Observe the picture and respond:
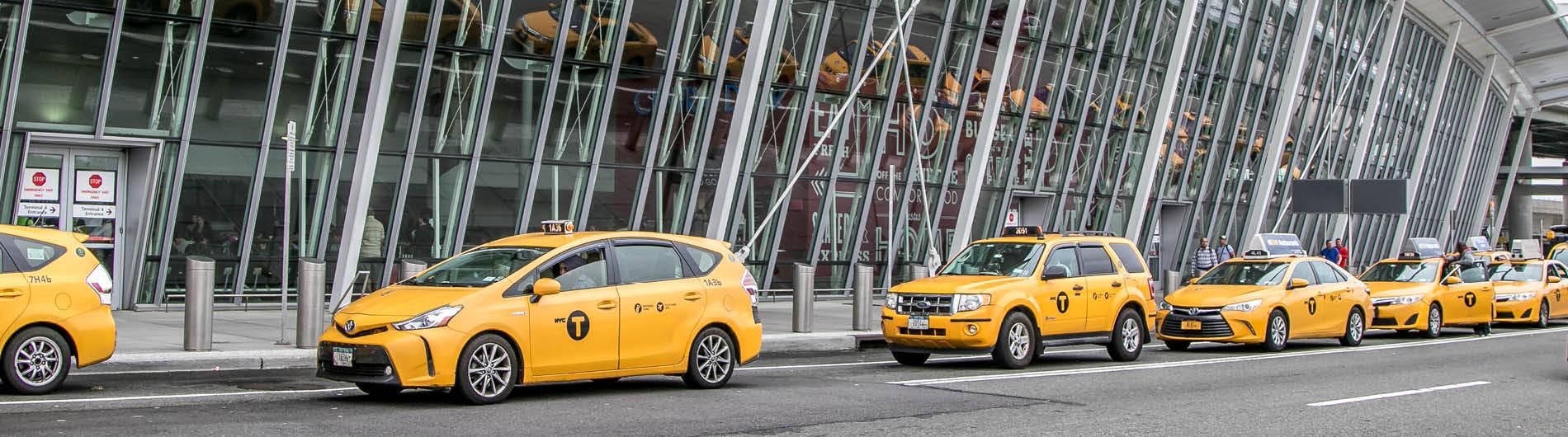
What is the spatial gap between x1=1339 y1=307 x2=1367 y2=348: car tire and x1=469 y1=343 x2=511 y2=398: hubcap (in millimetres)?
13534

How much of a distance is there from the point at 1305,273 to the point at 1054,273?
5922 millimetres

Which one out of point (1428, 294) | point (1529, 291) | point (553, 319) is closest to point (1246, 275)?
point (1428, 294)

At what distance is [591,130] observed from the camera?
81.7ft

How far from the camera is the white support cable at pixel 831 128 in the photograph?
87.1 ft

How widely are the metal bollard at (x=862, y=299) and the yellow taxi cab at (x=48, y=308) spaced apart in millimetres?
10860

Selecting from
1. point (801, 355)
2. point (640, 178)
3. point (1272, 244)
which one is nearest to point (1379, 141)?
point (1272, 244)

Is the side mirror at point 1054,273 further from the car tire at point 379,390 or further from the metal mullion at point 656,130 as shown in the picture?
the metal mullion at point 656,130

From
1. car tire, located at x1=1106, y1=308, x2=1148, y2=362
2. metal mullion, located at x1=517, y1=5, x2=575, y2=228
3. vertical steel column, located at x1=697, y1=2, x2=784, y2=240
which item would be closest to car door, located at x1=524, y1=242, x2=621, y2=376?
car tire, located at x1=1106, y1=308, x2=1148, y2=362

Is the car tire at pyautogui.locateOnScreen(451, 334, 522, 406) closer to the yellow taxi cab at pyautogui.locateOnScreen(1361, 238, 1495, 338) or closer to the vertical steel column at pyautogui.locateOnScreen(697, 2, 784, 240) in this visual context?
the vertical steel column at pyautogui.locateOnScreen(697, 2, 784, 240)

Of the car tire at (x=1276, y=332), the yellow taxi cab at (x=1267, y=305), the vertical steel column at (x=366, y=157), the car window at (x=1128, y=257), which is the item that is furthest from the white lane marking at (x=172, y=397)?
the car tire at (x=1276, y=332)

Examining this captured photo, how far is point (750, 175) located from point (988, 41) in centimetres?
694

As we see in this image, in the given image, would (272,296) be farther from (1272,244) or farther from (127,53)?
(1272,244)

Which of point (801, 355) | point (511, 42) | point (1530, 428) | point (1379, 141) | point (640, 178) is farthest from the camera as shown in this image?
point (1379, 141)

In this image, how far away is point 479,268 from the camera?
11.6 meters
